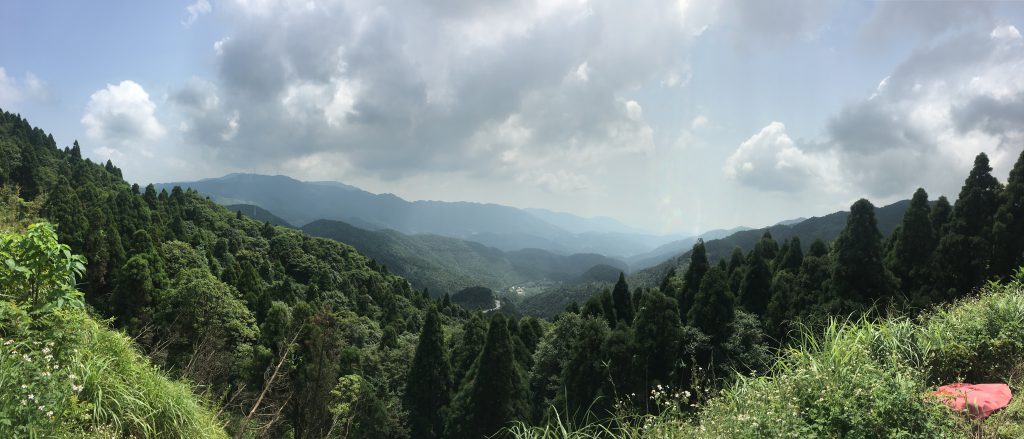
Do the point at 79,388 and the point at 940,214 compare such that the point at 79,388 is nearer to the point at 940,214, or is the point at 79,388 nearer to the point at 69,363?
the point at 69,363

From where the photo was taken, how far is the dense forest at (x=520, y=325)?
54.0 feet

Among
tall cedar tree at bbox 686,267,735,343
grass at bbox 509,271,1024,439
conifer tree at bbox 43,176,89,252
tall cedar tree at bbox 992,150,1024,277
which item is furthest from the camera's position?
conifer tree at bbox 43,176,89,252

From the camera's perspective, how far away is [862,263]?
18.2 meters

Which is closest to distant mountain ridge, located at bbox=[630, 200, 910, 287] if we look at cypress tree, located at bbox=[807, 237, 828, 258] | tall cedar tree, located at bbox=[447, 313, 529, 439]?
cypress tree, located at bbox=[807, 237, 828, 258]

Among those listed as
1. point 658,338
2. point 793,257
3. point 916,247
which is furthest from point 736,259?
point 658,338

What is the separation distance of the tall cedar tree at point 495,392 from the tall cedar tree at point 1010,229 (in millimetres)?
18591

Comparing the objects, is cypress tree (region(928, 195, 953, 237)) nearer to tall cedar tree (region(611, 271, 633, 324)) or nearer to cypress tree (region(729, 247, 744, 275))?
cypress tree (region(729, 247, 744, 275))

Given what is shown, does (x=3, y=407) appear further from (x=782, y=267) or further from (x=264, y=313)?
(x=264, y=313)

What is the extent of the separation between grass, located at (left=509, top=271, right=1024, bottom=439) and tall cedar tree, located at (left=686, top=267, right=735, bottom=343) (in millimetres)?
13541

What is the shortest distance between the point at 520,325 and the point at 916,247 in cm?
2205

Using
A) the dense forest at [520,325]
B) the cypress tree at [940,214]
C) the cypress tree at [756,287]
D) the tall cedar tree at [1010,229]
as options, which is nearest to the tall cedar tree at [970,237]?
the dense forest at [520,325]

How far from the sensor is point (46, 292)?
4.27m

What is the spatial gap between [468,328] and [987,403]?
25084 mm

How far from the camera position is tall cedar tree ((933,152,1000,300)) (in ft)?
56.0
